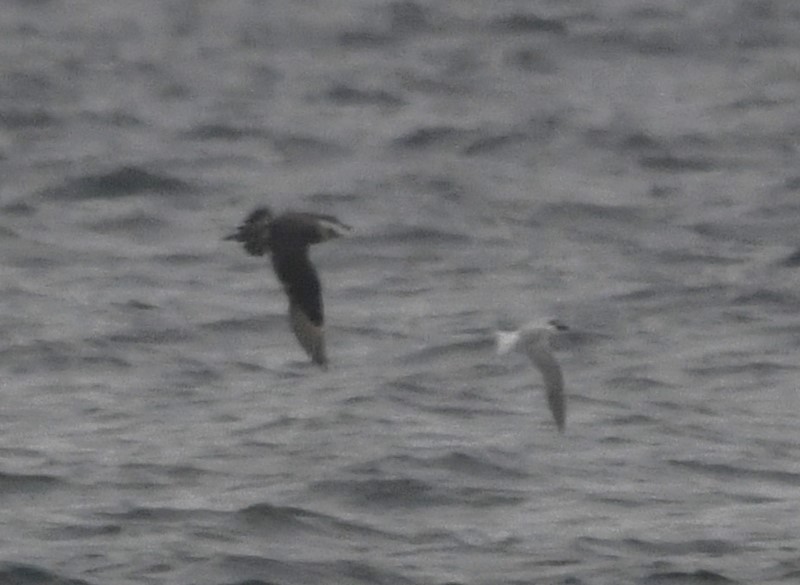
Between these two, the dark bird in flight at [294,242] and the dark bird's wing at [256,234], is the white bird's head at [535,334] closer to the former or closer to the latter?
the dark bird in flight at [294,242]

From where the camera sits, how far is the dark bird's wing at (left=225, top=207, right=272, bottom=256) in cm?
1131

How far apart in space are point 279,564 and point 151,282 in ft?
19.7

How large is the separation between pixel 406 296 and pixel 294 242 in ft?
22.5

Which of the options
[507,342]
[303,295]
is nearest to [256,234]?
[303,295]

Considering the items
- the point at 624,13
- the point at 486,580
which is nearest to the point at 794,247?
→ the point at 486,580

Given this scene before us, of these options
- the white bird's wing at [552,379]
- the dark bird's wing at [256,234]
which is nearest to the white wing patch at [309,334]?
the dark bird's wing at [256,234]

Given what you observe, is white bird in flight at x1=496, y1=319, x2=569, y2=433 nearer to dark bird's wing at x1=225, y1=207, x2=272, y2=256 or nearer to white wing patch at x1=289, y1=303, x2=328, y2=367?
white wing patch at x1=289, y1=303, x2=328, y2=367

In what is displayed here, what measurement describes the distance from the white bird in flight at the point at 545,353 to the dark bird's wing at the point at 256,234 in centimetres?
116

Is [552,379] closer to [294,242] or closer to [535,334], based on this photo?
[535,334]

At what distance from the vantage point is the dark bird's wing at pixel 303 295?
1133 cm

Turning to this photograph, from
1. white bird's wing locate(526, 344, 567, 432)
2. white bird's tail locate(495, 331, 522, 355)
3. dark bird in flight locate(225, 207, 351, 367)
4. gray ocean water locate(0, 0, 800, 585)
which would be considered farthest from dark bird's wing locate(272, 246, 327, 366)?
gray ocean water locate(0, 0, 800, 585)

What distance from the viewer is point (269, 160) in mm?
22281

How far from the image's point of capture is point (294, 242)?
37.3 feet

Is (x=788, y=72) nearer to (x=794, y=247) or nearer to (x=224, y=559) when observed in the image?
(x=794, y=247)
